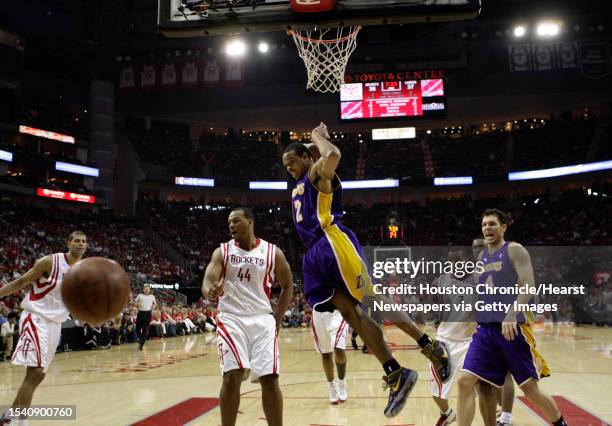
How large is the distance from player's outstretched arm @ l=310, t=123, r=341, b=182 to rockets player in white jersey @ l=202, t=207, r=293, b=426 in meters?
0.81

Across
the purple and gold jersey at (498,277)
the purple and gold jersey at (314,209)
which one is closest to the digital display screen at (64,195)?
the purple and gold jersey at (314,209)

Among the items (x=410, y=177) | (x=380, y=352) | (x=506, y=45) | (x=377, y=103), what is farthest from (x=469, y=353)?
(x=410, y=177)

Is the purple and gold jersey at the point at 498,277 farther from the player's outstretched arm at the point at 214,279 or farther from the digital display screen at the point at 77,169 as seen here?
the digital display screen at the point at 77,169

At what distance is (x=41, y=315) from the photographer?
571 centimetres

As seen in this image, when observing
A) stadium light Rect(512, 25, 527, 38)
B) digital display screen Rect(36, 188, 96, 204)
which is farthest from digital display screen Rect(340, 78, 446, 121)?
digital display screen Rect(36, 188, 96, 204)

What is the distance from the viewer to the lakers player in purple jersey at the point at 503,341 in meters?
4.56

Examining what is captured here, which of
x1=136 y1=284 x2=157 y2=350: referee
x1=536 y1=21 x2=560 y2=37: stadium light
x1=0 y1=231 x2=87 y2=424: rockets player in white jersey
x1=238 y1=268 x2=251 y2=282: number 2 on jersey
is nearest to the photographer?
x1=238 y1=268 x2=251 y2=282: number 2 on jersey

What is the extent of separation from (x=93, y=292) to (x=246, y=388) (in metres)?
4.32

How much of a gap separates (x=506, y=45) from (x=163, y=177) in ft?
68.6

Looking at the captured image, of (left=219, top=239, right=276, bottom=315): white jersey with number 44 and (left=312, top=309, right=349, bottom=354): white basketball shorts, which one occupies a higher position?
(left=219, top=239, right=276, bottom=315): white jersey with number 44

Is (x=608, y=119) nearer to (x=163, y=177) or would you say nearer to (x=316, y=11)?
(x=163, y=177)

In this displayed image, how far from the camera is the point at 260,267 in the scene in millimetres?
4719

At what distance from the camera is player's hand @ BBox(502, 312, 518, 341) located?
4.50 m

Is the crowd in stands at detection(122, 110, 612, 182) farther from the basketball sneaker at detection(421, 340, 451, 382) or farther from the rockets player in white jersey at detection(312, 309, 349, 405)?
the basketball sneaker at detection(421, 340, 451, 382)
